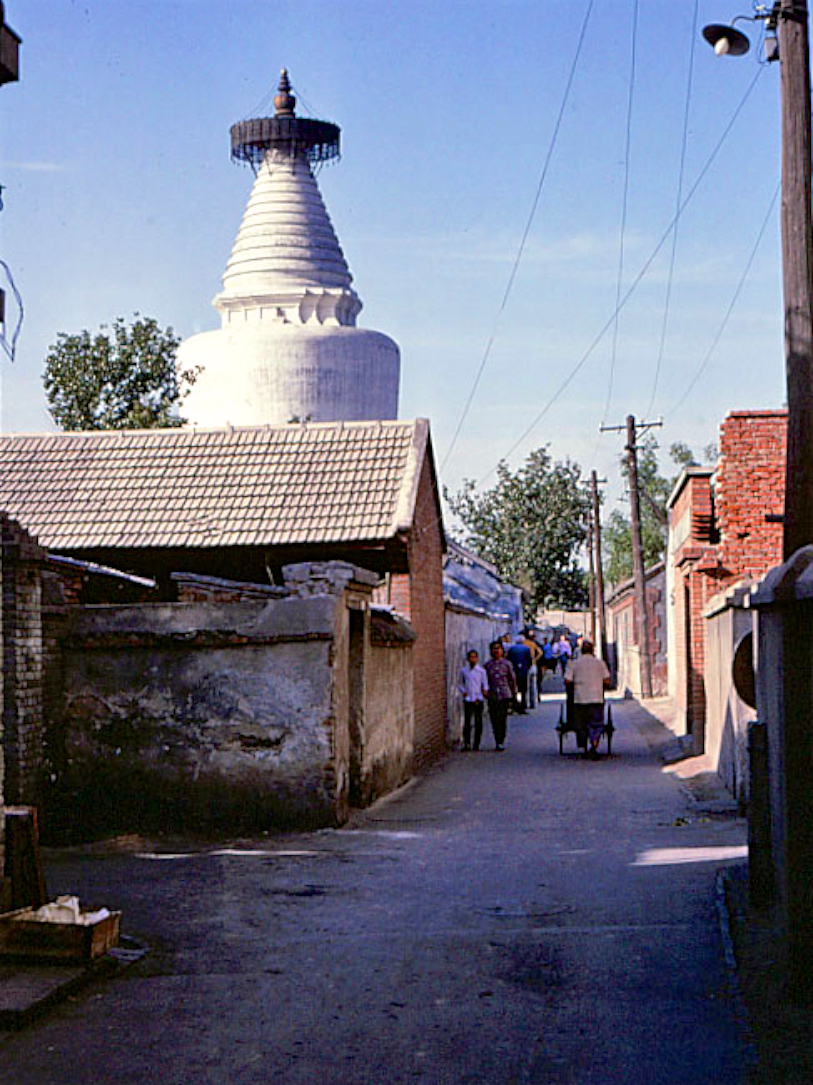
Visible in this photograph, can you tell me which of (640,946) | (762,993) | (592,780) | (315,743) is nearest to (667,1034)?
(762,993)

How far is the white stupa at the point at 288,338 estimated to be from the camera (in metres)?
58.2

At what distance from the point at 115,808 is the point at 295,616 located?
90.8 inches

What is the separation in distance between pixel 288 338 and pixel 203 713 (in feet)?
154

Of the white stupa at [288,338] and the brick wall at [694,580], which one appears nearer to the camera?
the brick wall at [694,580]

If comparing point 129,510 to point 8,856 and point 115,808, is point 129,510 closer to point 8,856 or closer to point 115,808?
point 115,808

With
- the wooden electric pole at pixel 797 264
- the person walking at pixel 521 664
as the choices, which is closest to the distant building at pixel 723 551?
the wooden electric pole at pixel 797 264

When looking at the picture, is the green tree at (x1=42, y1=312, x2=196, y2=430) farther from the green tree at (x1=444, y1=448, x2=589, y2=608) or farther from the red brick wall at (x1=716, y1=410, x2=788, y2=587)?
the green tree at (x1=444, y1=448, x2=589, y2=608)

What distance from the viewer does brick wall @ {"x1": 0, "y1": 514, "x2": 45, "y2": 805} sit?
10.9 m

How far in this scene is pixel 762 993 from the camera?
6195 millimetres

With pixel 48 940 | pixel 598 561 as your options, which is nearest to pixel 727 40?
pixel 48 940

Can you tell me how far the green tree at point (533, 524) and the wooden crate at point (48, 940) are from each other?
1843 inches

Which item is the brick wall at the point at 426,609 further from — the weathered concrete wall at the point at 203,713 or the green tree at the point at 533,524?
the green tree at the point at 533,524

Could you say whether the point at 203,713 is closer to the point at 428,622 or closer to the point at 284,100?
the point at 428,622

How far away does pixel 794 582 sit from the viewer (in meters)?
5.94
